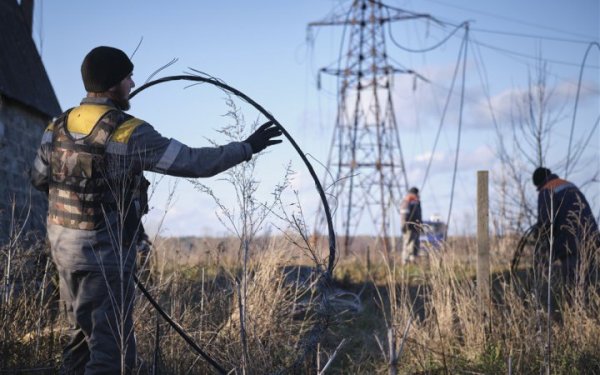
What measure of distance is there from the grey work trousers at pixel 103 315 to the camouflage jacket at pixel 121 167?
7cm

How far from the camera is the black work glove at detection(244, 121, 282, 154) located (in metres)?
3.67

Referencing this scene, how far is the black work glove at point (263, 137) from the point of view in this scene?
3672 millimetres

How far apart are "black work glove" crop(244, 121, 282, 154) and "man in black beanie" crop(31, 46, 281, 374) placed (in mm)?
235

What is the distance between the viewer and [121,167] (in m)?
3.28

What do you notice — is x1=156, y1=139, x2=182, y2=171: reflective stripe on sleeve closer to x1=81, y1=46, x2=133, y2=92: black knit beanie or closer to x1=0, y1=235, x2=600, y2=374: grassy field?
x1=81, y1=46, x2=133, y2=92: black knit beanie

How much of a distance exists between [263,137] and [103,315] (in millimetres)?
1247

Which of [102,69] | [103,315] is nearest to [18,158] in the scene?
[102,69]

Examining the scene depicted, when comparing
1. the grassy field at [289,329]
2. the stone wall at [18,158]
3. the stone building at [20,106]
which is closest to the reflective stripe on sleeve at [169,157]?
the grassy field at [289,329]

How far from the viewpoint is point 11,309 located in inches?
170

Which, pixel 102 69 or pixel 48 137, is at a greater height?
pixel 102 69

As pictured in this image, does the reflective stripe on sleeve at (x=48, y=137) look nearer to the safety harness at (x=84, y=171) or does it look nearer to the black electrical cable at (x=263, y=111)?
the safety harness at (x=84, y=171)

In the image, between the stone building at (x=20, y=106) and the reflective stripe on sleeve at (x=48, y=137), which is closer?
the reflective stripe on sleeve at (x=48, y=137)

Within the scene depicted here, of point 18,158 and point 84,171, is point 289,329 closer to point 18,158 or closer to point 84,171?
point 84,171

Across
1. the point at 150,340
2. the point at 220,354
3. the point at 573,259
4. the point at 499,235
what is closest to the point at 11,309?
the point at 150,340
